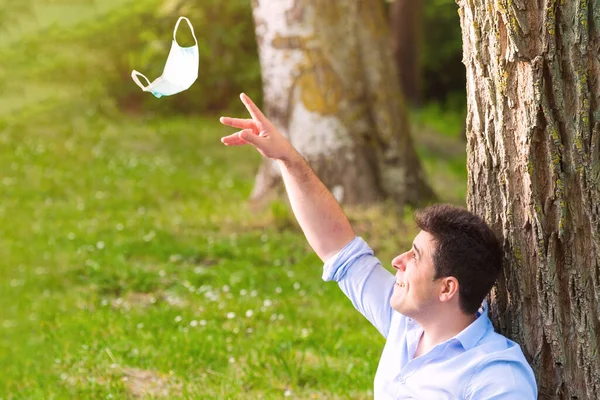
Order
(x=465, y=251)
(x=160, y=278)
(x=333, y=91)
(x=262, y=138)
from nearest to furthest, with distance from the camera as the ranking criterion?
(x=465, y=251)
(x=262, y=138)
(x=160, y=278)
(x=333, y=91)

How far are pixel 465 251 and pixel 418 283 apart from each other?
0.66 ft

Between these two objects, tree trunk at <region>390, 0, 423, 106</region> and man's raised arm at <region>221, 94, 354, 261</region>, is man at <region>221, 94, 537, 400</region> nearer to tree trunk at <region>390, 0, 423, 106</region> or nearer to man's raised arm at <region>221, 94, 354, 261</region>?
man's raised arm at <region>221, 94, 354, 261</region>

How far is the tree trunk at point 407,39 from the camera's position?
53.3ft

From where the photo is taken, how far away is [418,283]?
128 inches

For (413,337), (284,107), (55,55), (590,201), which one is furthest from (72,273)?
(55,55)

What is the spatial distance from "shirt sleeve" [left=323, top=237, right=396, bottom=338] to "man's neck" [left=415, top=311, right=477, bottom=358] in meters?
0.31

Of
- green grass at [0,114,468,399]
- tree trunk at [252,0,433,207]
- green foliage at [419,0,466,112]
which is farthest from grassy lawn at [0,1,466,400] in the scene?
green foliage at [419,0,466,112]

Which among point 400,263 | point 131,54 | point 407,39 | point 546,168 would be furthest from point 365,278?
point 407,39

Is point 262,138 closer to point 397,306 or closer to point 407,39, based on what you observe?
point 397,306

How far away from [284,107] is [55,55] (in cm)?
653

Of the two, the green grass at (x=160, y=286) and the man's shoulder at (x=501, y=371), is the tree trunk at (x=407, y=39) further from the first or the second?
the man's shoulder at (x=501, y=371)

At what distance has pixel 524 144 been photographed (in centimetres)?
328

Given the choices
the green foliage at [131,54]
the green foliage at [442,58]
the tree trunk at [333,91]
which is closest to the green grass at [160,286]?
the tree trunk at [333,91]

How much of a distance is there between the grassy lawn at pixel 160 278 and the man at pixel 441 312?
1.38 metres
